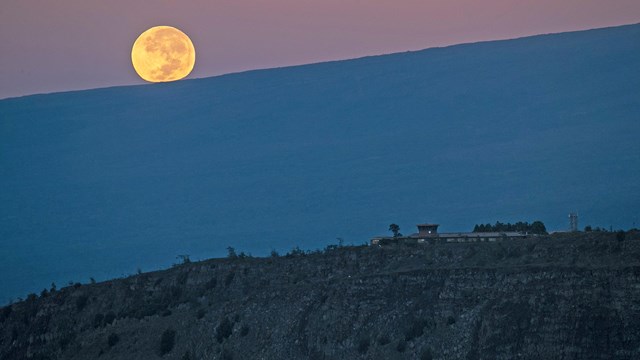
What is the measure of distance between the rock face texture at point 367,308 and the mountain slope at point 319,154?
24652 millimetres

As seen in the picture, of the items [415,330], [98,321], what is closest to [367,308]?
[415,330]

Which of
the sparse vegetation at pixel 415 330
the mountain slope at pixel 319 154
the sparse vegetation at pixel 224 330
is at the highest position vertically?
the mountain slope at pixel 319 154

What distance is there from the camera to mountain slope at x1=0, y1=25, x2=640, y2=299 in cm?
8338

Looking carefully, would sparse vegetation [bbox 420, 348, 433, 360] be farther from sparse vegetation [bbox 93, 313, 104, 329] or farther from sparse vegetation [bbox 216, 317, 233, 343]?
sparse vegetation [bbox 93, 313, 104, 329]

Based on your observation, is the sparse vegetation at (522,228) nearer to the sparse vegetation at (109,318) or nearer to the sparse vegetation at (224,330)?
the sparse vegetation at (224,330)

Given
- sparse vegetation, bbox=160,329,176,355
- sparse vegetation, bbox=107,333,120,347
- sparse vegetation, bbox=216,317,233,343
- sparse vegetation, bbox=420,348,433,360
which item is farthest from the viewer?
sparse vegetation, bbox=107,333,120,347

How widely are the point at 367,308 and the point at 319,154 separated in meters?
53.0

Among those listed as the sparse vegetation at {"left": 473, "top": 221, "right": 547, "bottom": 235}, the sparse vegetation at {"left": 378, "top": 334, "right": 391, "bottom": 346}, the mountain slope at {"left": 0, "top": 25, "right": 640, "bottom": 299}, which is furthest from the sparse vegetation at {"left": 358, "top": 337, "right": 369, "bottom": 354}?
the mountain slope at {"left": 0, "top": 25, "right": 640, "bottom": 299}

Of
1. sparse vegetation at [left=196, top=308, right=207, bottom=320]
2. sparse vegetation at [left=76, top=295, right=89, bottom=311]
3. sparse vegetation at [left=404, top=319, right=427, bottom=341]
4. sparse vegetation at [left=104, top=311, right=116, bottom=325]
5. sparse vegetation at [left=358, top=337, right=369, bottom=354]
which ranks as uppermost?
sparse vegetation at [left=76, top=295, right=89, bottom=311]

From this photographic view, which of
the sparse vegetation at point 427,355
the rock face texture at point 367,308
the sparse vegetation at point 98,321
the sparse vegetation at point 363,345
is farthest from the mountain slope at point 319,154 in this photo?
the sparse vegetation at point 427,355

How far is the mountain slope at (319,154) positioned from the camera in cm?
8338

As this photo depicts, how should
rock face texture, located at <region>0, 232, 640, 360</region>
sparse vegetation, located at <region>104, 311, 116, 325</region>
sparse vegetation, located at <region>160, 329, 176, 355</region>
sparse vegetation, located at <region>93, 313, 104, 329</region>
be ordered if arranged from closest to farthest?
rock face texture, located at <region>0, 232, 640, 360</region> → sparse vegetation, located at <region>160, 329, 176, 355</region> → sparse vegetation, located at <region>104, 311, 116, 325</region> → sparse vegetation, located at <region>93, 313, 104, 329</region>

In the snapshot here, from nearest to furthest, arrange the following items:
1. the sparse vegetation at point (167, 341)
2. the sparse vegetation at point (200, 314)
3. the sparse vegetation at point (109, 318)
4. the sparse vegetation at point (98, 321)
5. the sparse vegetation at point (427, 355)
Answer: the sparse vegetation at point (427, 355), the sparse vegetation at point (167, 341), the sparse vegetation at point (200, 314), the sparse vegetation at point (109, 318), the sparse vegetation at point (98, 321)

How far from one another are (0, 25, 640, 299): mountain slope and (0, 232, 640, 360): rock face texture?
24.7 m
